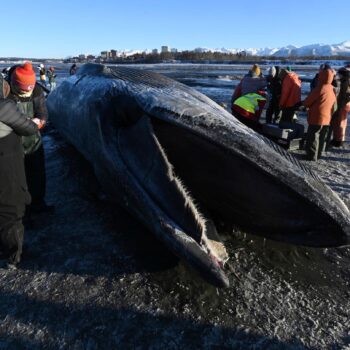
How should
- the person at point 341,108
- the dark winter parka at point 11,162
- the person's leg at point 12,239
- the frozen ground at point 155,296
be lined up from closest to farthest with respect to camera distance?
the frozen ground at point 155,296 < the dark winter parka at point 11,162 < the person's leg at point 12,239 < the person at point 341,108

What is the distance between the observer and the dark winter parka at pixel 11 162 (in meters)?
3.25

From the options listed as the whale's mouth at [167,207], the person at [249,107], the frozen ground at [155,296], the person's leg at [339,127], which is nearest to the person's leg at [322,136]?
the person's leg at [339,127]

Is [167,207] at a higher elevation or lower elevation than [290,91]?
lower

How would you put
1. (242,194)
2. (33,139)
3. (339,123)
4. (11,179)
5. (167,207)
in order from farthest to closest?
(339,123)
(33,139)
(11,179)
(242,194)
(167,207)

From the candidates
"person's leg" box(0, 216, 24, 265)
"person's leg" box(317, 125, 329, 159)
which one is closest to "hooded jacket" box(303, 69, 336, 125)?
"person's leg" box(317, 125, 329, 159)

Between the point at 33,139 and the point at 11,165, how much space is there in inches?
36.6

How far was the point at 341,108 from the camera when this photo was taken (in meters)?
8.07

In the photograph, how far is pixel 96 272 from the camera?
3.33 m

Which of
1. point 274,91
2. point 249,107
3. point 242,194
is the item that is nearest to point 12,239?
point 242,194

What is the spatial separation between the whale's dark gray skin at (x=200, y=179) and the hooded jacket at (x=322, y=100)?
4006 millimetres

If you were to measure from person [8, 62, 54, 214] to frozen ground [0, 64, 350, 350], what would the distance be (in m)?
0.38

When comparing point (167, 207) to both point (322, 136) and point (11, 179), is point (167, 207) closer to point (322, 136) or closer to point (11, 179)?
point (11, 179)

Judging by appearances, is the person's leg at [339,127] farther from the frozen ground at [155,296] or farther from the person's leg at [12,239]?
the person's leg at [12,239]

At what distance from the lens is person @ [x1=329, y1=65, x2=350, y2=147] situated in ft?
26.1
